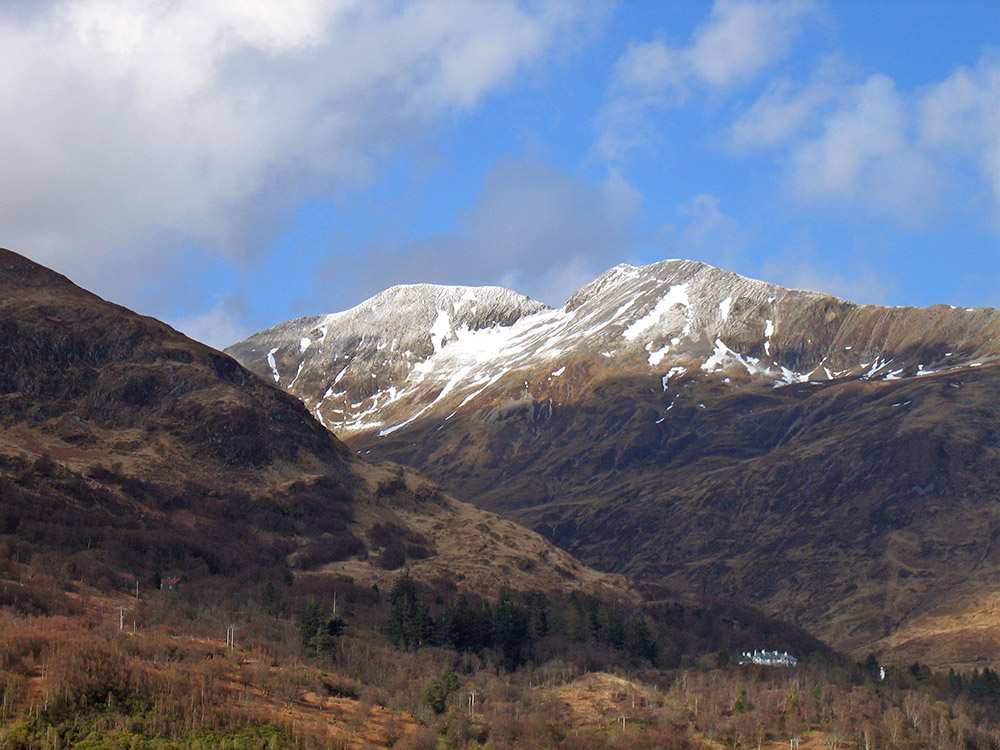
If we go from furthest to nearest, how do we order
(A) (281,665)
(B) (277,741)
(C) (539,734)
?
1. (A) (281,665)
2. (C) (539,734)
3. (B) (277,741)

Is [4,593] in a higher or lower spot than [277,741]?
higher

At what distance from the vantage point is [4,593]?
199m

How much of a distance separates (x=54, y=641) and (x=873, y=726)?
104 m

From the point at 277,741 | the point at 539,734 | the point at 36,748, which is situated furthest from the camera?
the point at 539,734

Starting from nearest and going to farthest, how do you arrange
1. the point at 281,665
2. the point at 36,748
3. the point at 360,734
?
the point at 36,748 < the point at 360,734 < the point at 281,665

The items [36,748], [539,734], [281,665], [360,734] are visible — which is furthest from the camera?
[281,665]

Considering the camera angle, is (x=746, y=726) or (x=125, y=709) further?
(x=746, y=726)

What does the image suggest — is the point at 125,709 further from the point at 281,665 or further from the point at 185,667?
the point at 281,665

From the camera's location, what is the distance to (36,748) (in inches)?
5477

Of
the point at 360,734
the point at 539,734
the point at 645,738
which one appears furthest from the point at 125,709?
the point at 645,738

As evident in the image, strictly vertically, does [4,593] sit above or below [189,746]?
above

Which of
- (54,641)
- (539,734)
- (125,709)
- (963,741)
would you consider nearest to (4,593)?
(54,641)

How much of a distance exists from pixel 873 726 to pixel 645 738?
3454 cm

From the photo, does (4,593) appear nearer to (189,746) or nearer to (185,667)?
(185,667)
